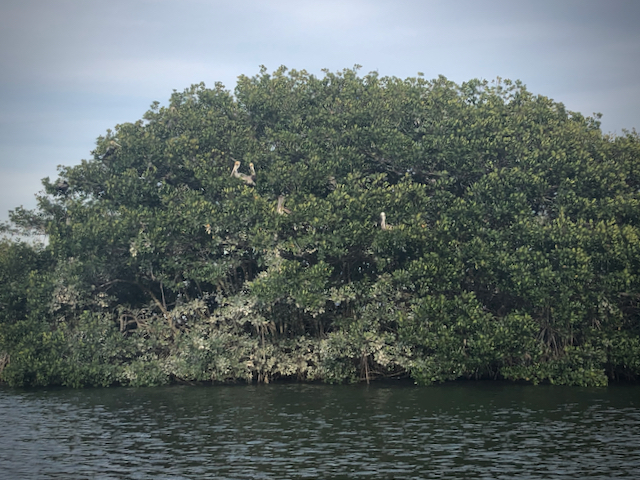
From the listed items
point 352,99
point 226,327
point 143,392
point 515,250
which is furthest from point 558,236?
point 143,392

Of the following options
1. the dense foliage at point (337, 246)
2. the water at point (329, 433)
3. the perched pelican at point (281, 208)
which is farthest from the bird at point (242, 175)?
the water at point (329, 433)

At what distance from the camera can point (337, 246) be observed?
3198 centimetres

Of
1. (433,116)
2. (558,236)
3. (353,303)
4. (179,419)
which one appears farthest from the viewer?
(433,116)

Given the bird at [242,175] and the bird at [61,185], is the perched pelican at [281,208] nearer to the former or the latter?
the bird at [242,175]

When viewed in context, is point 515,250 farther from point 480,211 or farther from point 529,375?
point 529,375

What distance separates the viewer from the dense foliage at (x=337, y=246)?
103 ft

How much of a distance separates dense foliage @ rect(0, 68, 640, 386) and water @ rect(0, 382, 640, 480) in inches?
89.7

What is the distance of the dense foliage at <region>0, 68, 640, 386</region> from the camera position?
31.3 metres

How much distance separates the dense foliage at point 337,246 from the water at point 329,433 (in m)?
2.28

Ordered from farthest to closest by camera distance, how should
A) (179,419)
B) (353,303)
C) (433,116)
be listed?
(433,116) < (353,303) < (179,419)

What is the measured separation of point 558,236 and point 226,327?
52.8 feet

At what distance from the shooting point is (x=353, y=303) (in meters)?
33.6

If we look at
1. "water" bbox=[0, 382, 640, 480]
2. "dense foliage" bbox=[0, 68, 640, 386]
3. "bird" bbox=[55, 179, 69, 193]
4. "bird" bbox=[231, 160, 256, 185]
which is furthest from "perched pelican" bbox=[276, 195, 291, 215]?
"bird" bbox=[55, 179, 69, 193]

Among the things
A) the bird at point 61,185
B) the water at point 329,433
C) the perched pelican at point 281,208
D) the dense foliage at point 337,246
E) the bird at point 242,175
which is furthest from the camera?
the bird at point 61,185
